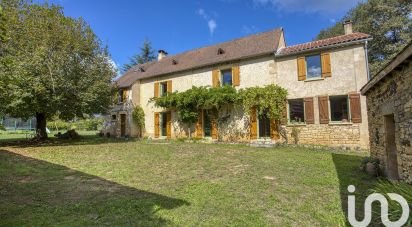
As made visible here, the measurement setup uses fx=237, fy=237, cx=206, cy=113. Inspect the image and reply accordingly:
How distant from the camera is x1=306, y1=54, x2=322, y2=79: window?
1288cm

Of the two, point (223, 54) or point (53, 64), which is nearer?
point (53, 64)

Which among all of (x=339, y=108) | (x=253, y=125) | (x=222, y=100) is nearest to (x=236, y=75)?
(x=222, y=100)

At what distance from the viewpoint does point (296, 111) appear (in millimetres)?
13352

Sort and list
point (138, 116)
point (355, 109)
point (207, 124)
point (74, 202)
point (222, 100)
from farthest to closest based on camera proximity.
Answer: point (138, 116) < point (207, 124) < point (222, 100) < point (355, 109) < point (74, 202)

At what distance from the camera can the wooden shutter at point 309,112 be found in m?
12.7

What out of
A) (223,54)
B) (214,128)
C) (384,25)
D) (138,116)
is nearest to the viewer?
(214,128)

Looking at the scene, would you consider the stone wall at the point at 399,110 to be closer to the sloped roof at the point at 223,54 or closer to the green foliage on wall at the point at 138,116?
the sloped roof at the point at 223,54

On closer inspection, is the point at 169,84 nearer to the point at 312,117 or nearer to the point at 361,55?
the point at 312,117

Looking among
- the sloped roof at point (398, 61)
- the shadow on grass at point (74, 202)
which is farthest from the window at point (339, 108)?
the shadow on grass at point (74, 202)

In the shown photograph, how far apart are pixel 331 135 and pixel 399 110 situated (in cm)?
812

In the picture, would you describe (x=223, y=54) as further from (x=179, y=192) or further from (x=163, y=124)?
(x=179, y=192)

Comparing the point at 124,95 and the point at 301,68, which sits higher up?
the point at 301,68

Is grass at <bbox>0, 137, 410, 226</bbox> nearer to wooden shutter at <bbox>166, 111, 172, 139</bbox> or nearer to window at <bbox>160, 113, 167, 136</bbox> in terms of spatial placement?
wooden shutter at <bbox>166, 111, 172, 139</bbox>

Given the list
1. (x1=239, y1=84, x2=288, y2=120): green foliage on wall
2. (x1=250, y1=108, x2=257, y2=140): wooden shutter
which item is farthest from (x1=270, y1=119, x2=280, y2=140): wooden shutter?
(x1=250, y1=108, x2=257, y2=140): wooden shutter
